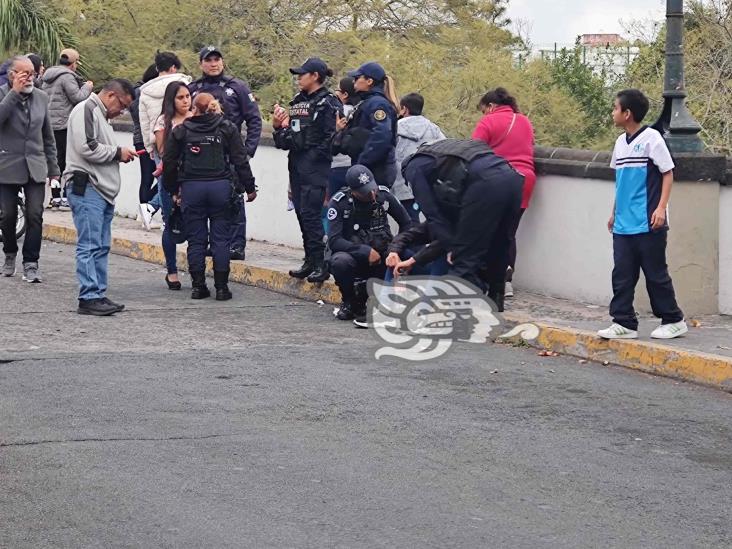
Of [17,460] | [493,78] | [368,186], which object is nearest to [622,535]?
[17,460]

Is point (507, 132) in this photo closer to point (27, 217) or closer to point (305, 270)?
point (305, 270)

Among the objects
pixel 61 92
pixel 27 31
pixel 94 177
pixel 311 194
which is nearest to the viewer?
pixel 94 177

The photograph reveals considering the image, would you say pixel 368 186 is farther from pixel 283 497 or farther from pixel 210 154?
pixel 283 497

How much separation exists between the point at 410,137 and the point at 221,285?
1995 mm

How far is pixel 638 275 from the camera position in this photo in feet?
31.8

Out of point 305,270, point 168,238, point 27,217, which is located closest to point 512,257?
point 305,270

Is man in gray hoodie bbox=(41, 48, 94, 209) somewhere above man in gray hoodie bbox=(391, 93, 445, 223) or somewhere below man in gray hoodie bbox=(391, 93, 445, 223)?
above

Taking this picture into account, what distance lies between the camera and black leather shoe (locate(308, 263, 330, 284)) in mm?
12242

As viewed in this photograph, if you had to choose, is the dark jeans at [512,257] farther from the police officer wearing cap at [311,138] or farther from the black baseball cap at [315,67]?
the black baseball cap at [315,67]

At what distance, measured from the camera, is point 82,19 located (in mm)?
27906

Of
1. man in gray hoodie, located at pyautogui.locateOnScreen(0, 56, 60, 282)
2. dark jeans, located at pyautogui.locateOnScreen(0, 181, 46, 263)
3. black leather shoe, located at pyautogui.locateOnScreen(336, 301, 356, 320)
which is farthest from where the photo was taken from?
dark jeans, located at pyautogui.locateOnScreen(0, 181, 46, 263)

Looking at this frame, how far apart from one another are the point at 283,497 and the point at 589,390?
3.02m

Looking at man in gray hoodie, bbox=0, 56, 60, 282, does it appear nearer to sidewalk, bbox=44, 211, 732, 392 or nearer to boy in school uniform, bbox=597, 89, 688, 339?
sidewalk, bbox=44, 211, 732, 392

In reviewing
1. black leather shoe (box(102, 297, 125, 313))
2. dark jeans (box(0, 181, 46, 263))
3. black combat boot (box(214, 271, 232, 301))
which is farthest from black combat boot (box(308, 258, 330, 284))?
dark jeans (box(0, 181, 46, 263))
